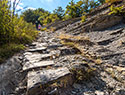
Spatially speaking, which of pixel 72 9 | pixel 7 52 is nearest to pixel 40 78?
pixel 7 52

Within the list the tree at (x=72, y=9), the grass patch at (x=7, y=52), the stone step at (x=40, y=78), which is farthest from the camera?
the tree at (x=72, y=9)

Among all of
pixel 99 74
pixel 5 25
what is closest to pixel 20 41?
pixel 5 25

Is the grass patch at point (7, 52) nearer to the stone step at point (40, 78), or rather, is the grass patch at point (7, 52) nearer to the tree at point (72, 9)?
the stone step at point (40, 78)

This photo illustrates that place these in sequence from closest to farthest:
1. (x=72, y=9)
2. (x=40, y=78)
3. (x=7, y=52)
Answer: (x=40, y=78) < (x=7, y=52) < (x=72, y=9)

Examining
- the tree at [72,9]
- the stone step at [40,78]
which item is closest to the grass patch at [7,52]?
the stone step at [40,78]

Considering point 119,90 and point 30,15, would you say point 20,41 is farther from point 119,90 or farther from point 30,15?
point 30,15

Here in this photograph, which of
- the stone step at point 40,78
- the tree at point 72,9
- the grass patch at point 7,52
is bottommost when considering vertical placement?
the stone step at point 40,78

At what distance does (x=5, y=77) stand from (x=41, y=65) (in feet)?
3.08

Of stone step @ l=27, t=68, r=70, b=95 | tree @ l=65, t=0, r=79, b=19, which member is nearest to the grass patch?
stone step @ l=27, t=68, r=70, b=95

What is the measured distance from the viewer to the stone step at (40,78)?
6.03 feet

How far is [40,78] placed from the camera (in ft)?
6.79

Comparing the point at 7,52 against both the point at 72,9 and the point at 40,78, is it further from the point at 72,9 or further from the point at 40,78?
the point at 72,9

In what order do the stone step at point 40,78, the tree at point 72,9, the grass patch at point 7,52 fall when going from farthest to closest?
1. the tree at point 72,9
2. the grass patch at point 7,52
3. the stone step at point 40,78

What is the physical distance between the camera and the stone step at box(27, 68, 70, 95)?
1.84m
